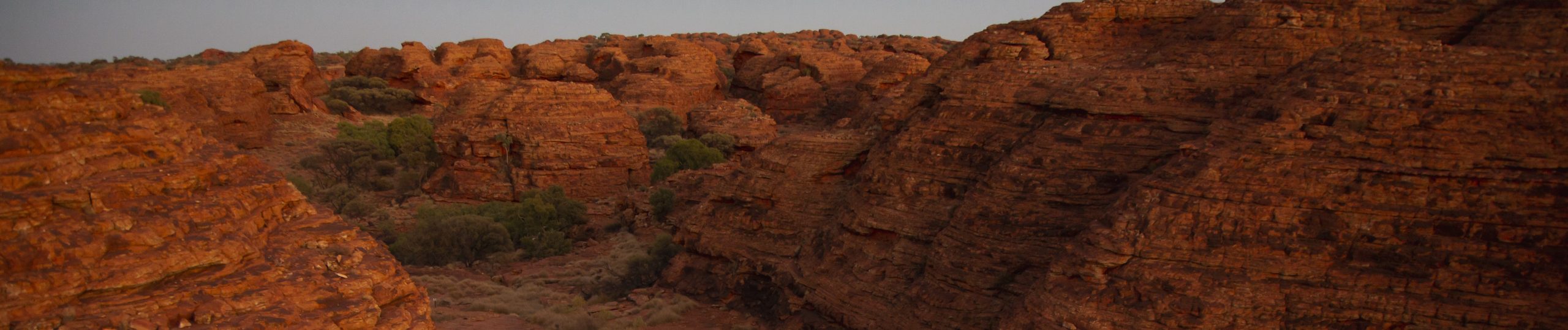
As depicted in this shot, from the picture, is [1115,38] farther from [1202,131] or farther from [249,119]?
[249,119]

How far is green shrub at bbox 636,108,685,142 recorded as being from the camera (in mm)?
37031

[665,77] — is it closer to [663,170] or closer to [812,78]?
[812,78]

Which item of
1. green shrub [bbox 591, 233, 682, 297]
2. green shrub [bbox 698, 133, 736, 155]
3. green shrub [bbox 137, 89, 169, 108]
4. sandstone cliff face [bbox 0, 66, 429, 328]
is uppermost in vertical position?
sandstone cliff face [bbox 0, 66, 429, 328]

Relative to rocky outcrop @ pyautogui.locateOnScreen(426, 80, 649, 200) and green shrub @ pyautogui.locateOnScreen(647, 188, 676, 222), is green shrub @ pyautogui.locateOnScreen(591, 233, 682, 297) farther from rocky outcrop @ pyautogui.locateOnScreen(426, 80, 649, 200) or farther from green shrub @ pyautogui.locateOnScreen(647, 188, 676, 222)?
rocky outcrop @ pyautogui.locateOnScreen(426, 80, 649, 200)

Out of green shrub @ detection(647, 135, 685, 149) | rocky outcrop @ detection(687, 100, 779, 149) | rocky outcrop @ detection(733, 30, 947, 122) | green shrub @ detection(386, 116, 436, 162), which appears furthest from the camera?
rocky outcrop @ detection(733, 30, 947, 122)

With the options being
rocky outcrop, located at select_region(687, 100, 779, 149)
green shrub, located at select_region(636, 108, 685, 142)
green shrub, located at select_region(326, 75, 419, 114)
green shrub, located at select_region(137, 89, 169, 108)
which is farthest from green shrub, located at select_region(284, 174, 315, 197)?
green shrub, located at select_region(326, 75, 419, 114)

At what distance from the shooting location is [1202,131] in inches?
485

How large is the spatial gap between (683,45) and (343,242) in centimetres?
4018

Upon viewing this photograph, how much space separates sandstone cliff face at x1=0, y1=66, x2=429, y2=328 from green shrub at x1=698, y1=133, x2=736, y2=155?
2240 cm

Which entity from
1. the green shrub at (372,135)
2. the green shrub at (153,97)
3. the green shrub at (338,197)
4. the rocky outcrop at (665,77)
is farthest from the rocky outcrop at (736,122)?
the green shrub at (153,97)

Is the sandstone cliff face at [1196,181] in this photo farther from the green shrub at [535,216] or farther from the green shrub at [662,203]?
the green shrub at [535,216]

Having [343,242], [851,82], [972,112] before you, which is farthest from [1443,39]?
[851,82]

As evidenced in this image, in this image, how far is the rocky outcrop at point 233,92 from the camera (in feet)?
→ 96.6

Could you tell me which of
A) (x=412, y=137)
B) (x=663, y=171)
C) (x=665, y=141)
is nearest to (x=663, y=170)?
(x=663, y=171)
